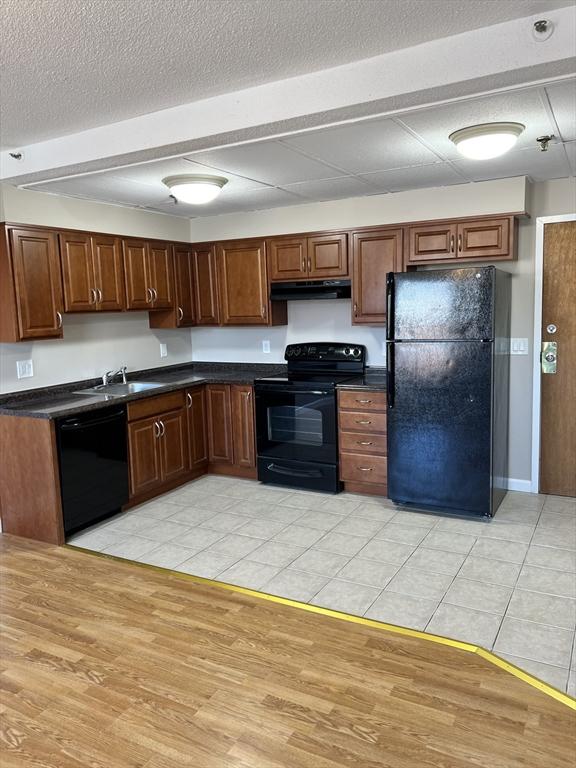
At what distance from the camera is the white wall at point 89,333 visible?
388cm

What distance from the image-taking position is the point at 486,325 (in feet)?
12.1

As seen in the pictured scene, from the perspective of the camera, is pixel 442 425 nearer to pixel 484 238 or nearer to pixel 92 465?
pixel 484 238

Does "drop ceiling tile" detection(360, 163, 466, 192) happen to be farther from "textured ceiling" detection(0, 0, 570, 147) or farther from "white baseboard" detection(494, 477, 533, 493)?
"white baseboard" detection(494, 477, 533, 493)

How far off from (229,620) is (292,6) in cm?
248

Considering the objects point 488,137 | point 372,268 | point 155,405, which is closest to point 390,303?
point 372,268

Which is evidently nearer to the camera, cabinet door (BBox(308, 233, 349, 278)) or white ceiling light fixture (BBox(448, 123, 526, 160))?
white ceiling light fixture (BBox(448, 123, 526, 160))

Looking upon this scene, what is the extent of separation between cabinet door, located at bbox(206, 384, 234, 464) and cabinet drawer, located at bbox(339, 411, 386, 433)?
1035 millimetres

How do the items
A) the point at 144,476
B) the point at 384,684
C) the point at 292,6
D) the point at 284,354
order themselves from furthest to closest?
the point at 284,354
the point at 144,476
the point at 384,684
the point at 292,6

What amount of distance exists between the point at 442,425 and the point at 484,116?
1932 millimetres

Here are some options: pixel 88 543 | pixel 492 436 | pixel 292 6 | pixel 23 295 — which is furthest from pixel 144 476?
pixel 292 6

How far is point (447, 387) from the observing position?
3.84m

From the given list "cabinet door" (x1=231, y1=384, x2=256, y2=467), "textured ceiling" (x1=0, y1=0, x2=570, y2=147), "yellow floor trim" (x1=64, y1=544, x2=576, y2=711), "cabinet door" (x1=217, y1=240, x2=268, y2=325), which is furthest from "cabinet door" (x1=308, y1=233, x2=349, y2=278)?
"yellow floor trim" (x1=64, y1=544, x2=576, y2=711)

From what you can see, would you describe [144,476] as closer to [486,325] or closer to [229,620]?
[229,620]

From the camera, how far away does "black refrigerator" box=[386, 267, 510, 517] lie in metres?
3.71
